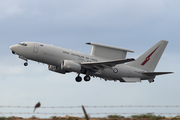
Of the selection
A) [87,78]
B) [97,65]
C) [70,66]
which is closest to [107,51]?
[97,65]

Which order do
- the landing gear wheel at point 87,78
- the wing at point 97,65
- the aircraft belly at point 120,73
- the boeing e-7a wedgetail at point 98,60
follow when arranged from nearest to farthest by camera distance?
1. the boeing e-7a wedgetail at point 98,60
2. the wing at point 97,65
3. the aircraft belly at point 120,73
4. the landing gear wheel at point 87,78

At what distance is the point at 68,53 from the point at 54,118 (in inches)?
818

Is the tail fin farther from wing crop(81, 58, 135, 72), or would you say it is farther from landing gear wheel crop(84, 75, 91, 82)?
landing gear wheel crop(84, 75, 91, 82)

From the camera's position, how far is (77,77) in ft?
159

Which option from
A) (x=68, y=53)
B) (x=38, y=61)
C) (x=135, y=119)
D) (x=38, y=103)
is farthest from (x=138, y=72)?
(x=38, y=103)

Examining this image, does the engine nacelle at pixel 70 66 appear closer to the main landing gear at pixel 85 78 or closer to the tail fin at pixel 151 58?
the main landing gear at pixel 85 78

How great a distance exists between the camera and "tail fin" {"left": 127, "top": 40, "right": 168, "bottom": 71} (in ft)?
170

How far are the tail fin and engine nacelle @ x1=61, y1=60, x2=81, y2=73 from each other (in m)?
11.7

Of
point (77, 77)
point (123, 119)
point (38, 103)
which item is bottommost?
point (77, 77)

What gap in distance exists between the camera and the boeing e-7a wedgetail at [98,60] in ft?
141

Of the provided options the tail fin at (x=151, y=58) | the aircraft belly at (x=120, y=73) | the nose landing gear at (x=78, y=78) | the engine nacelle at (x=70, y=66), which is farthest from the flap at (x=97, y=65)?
the tail fin at (x=151, y=58)

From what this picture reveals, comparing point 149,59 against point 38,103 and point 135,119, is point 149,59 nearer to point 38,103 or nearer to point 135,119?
point 135,119

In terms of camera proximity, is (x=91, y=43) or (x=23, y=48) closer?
(x=23, y=48)

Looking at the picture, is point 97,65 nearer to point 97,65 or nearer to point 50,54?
point 97,65
